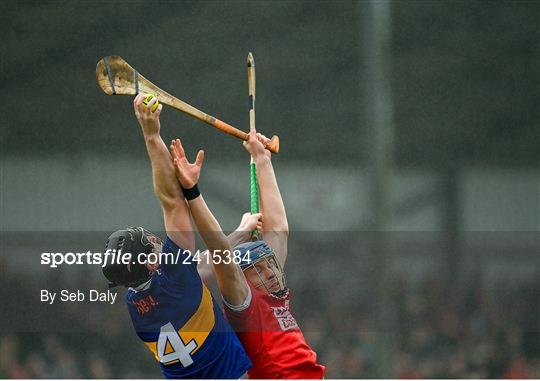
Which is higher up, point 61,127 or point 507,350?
point 61,127

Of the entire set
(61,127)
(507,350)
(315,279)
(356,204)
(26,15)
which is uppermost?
(26,15)

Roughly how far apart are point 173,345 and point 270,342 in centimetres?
27

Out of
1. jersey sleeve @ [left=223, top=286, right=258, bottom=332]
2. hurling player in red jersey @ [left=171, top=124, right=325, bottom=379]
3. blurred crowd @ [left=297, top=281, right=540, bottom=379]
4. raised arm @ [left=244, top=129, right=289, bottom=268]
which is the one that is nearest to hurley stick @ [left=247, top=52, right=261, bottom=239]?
raised arm @ [left=244, top=129, right=289, bottom=268]

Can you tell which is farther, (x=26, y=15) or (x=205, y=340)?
(x=26, y=15)

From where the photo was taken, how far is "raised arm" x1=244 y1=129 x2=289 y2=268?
334 centimetres

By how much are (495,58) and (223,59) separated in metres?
0.82

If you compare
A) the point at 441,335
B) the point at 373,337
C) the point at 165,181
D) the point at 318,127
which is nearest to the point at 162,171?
the point at 165,181

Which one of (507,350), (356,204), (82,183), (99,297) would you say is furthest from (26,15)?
(507,350)

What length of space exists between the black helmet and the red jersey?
0.90ft

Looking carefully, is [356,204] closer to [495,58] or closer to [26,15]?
[495,58]

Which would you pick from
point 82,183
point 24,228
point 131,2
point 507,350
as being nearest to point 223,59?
point 131,2

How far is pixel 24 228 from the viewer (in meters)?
3.45

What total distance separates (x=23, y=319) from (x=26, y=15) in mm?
904

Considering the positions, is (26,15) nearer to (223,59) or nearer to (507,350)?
(223,59)
